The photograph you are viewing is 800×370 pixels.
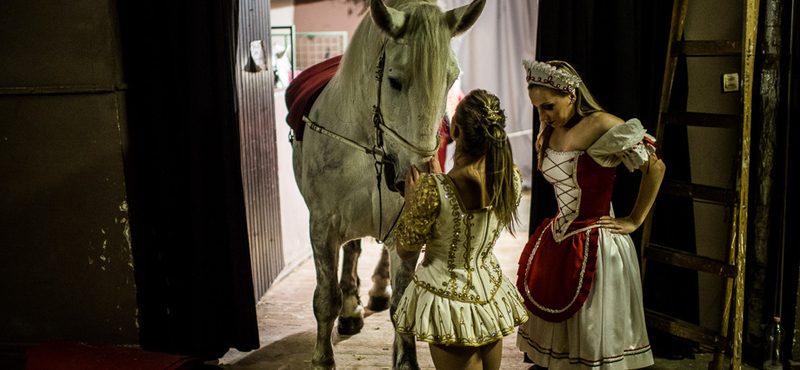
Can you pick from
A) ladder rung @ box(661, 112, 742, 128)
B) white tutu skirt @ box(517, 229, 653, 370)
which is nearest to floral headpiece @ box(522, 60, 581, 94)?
white tutu skirt @ box(517, 229, 653, 370)

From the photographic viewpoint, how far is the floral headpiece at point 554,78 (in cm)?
203

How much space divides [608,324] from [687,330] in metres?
0.70

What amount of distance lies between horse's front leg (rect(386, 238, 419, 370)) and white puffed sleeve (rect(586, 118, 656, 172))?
32.6 inches

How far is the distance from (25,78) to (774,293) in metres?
3.74

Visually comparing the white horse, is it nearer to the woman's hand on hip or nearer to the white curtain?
the woman's hand on hip

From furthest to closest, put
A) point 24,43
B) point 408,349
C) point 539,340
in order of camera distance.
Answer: point 24,43, point 408,349, point 539,340

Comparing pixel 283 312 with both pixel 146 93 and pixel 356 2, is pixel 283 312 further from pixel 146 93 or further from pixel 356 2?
pixel 356 2

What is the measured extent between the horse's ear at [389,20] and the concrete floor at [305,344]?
5.57 feet

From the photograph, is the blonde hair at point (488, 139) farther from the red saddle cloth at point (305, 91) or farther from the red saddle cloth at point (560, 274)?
the red saddle cloth at point (305, 91)

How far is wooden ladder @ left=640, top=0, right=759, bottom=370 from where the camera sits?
2.38m

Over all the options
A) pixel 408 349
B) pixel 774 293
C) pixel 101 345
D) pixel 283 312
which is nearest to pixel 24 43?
pixel 101 345

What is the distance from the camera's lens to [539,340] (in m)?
2.30

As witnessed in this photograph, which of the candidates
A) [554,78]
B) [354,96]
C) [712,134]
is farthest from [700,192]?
→ [354,96]

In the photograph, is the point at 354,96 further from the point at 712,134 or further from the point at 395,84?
the point at 712,134
